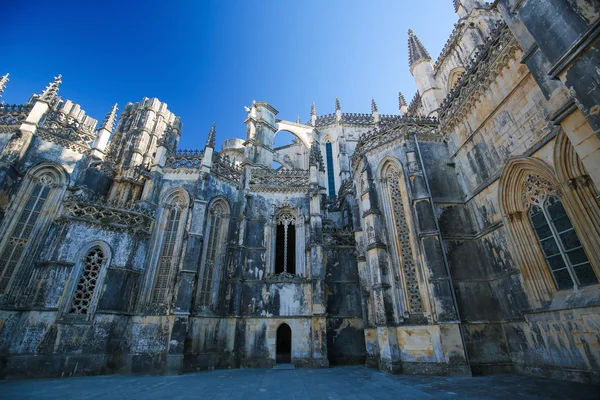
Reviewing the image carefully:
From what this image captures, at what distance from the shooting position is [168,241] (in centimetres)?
1335

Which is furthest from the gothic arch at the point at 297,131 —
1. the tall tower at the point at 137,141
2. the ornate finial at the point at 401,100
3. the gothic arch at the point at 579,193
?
the gothic arch at the point at 579,193

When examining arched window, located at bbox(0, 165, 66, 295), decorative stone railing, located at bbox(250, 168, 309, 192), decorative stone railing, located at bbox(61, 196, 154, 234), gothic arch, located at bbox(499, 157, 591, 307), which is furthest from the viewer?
decorative stone railing, located at bbox(250, 168, 309, 192)

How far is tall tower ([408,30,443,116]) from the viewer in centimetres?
1730

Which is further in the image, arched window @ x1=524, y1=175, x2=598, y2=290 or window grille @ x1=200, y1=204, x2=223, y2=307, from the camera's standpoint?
window grille @ x1=200, y1=204, x2=223, y2=307

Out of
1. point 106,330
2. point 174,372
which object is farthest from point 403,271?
point 106,330

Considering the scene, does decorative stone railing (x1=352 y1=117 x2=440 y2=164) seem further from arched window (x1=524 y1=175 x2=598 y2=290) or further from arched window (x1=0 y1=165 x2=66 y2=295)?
arched window (x1=0 y1=165 x2=66 y2=295)

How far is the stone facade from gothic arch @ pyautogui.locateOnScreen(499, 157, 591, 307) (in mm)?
55

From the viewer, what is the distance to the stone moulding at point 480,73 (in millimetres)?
9159

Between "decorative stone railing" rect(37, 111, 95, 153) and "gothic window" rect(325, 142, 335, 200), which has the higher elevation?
"gothic window" rect(325, 142, 335, 200)

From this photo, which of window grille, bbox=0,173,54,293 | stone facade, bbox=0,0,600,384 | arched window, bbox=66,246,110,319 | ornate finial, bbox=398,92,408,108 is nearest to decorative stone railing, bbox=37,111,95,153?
stone facade, bbox=0,0,600,384

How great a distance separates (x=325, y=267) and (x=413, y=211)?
5.86 metres

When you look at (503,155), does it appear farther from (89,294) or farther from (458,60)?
(89,294)

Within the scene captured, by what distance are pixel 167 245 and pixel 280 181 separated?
7.36 m

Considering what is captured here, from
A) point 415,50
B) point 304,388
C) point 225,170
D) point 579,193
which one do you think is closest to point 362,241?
point 304,388
